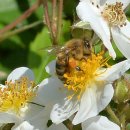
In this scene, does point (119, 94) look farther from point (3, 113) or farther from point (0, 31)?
point (0, 31)

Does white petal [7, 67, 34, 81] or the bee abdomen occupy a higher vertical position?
white petal [7, 67, 34, 81]

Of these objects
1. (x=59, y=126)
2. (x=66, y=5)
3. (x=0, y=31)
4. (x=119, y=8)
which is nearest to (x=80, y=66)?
(x=59, y=126)

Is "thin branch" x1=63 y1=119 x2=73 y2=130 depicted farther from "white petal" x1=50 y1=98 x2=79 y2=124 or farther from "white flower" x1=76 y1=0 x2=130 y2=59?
"white flower" x1=76 y1=0 x2=130 y2=59

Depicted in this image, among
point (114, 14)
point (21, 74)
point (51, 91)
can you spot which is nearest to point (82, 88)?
point (51, 91)

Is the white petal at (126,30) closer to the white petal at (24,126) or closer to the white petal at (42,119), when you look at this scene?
the white petal at (42,119)

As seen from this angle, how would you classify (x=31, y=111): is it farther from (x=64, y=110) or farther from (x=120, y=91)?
(x=120, y=91)

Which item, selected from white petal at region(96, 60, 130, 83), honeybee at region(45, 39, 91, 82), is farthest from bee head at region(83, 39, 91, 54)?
white petal at region(96, 60, 130, 83)
